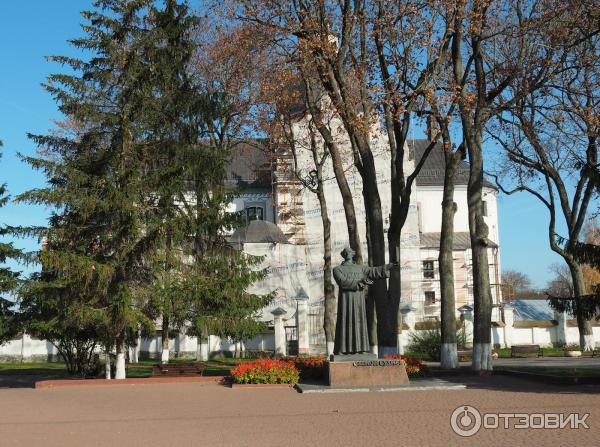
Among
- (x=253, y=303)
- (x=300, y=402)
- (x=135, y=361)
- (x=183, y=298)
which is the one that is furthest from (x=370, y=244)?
(x=135, y=361)

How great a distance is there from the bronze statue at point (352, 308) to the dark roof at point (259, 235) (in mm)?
29797

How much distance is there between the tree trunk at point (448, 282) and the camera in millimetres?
20750

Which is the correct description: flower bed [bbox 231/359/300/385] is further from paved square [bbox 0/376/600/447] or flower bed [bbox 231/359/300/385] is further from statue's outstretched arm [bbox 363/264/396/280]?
statue's outstretched arm [bbox 363/264/396/280]

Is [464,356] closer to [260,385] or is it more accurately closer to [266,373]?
[266,373]

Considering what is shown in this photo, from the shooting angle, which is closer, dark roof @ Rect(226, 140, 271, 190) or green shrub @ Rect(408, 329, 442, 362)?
green shrub @ Rect(408, 329, 442, 362)

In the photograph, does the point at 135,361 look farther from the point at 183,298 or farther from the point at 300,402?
the point at 300,402

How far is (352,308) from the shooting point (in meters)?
15.4

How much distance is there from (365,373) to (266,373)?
2791mm

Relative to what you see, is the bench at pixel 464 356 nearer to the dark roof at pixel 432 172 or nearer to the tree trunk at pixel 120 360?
the tree trunk at pixel 120 360

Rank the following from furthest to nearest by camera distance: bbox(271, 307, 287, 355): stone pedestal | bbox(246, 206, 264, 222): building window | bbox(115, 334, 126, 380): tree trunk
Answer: bbox(246, 206, 264, 222): building window < bbox(271, 307, 287, 355): stone pedestal < bbox(115, 334, 126, 380): tree trunk

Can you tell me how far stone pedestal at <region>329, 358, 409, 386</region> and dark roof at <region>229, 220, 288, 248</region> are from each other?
99.2 ft

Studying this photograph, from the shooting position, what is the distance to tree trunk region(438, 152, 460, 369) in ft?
68.1

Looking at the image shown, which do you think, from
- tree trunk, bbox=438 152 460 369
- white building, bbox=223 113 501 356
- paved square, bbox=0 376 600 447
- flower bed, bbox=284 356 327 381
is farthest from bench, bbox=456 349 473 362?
paved square, bbox=0 376 600 447

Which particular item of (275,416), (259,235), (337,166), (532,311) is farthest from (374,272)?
(532,311)
